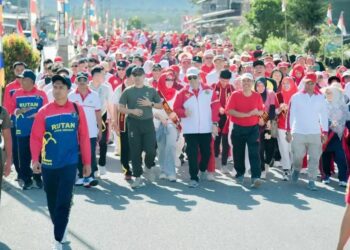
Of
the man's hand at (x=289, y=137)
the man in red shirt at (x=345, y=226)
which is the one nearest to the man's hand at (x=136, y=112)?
the man's hand at (x=289, y=137)

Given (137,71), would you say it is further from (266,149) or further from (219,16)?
(219,16)

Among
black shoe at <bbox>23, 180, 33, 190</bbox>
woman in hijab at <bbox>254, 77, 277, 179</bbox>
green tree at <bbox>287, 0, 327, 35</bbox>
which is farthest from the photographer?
green tree at <bbox>287, 0, 327, 35</bbox>

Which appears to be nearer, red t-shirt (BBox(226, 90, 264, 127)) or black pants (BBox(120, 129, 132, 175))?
red t-shirt (BBox(226, 90, 264, 127))

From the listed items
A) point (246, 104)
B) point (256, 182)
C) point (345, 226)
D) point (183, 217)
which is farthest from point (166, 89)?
point (345, 226)

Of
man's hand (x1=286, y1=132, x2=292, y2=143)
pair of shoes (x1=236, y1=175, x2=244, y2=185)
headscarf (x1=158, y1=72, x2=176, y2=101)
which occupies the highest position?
headscarf (x1=158, y1=72, x2=176, y2=101)

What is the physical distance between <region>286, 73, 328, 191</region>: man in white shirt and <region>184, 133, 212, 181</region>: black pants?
4.45 feet

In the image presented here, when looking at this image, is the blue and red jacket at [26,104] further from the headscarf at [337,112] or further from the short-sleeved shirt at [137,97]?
Result: the headscarf at [337,112]

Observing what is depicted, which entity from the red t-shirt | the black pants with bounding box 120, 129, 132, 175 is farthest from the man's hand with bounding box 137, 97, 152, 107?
the red t-shirt

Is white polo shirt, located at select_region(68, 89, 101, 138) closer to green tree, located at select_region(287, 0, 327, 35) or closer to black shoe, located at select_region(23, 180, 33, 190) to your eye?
black shoe, located at select_region(23, 180, 33, 190)

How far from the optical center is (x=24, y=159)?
1124 centimetres

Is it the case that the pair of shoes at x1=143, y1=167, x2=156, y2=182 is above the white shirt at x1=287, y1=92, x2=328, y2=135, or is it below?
below

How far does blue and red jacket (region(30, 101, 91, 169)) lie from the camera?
7734 mm

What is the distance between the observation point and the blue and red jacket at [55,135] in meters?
7.73

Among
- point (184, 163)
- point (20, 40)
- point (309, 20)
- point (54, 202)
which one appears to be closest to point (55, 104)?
A: point (54, 202)
